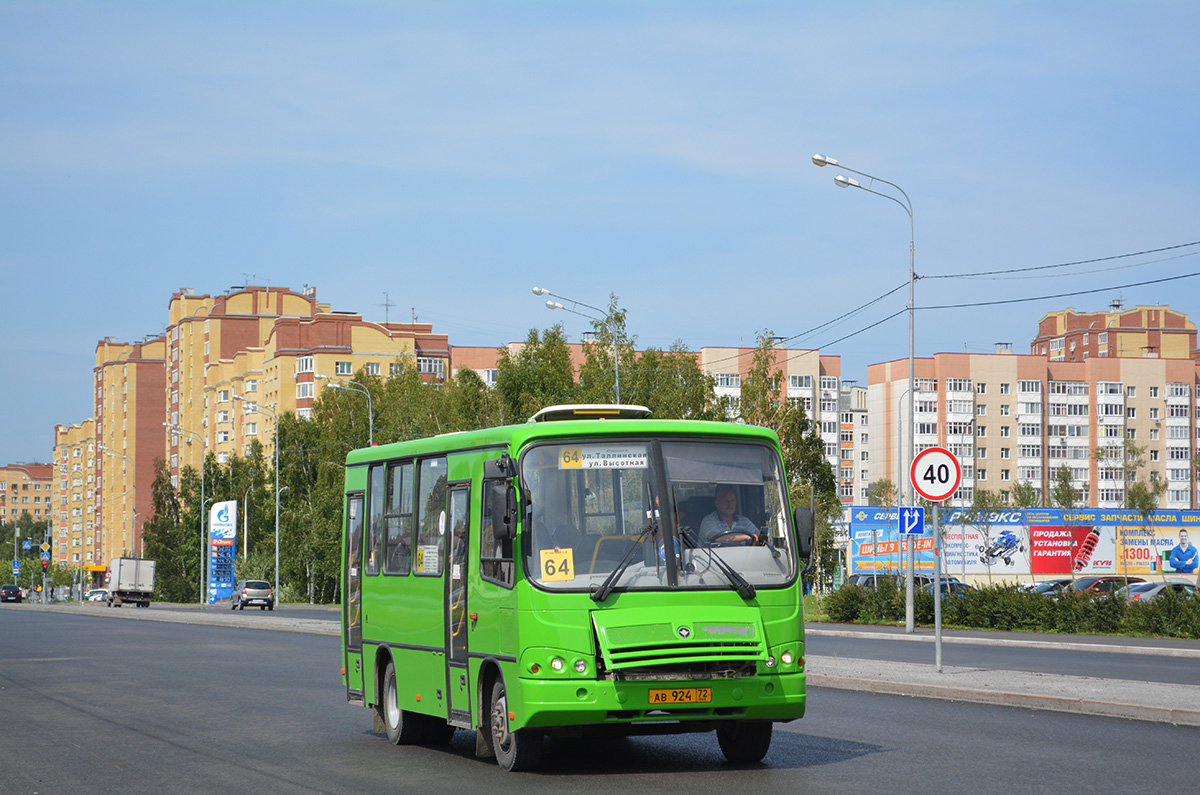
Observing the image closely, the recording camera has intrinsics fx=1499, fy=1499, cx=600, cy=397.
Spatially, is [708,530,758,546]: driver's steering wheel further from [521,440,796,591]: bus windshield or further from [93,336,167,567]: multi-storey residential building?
[93,336,167,567]: multi-storey residential building

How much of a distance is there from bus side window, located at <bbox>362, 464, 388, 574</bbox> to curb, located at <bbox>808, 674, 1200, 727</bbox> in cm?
740

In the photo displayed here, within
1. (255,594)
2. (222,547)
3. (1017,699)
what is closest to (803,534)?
(1017,699)

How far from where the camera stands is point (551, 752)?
12711mm

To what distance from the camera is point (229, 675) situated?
916 inches

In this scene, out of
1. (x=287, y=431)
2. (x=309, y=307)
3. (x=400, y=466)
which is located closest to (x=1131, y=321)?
(x=309, y=307)

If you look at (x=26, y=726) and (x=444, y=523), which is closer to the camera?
(x=444, y=523)

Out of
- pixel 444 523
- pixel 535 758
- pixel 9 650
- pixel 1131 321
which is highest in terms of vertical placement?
pixel 1131 321

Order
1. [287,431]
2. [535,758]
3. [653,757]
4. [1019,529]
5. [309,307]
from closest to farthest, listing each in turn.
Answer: [535,758]
[653,757]
[1019,529]
[287,431]
[309,307]

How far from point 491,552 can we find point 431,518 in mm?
1590

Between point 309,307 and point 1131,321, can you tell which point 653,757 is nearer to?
point 309,307

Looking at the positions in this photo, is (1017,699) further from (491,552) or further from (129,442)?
(129,442)

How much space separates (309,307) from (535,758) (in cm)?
14520

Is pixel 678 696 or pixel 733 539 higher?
pixel 733 539

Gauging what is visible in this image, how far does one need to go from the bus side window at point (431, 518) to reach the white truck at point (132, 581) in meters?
84.6
